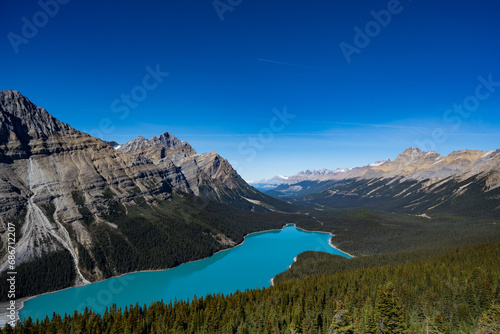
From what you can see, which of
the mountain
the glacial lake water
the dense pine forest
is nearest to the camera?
Result: the dense pine forest

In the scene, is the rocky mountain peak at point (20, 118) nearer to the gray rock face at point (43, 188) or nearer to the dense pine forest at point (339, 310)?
the gray rock face at point (43, 188)

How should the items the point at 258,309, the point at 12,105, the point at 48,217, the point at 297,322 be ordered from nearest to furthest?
the point at 297,322 < the point at 258,309 < the point at 48,217 < the point at 12,105

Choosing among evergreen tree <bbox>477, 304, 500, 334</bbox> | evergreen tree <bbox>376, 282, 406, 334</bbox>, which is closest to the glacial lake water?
evergreen tree <bbox>376, 282, 406, 334</bbox>

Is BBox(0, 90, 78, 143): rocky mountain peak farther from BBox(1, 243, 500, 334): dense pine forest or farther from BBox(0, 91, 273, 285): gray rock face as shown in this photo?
BBox(1, 243, 500, 334): dense pine forest

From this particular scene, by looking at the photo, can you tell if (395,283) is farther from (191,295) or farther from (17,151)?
(17,151)

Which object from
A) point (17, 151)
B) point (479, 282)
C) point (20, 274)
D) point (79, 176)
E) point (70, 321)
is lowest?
point (479, 282)

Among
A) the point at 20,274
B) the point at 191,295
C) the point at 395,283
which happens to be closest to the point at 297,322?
the point at 395,283

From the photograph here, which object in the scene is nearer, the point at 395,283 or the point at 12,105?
the point at 395,283
